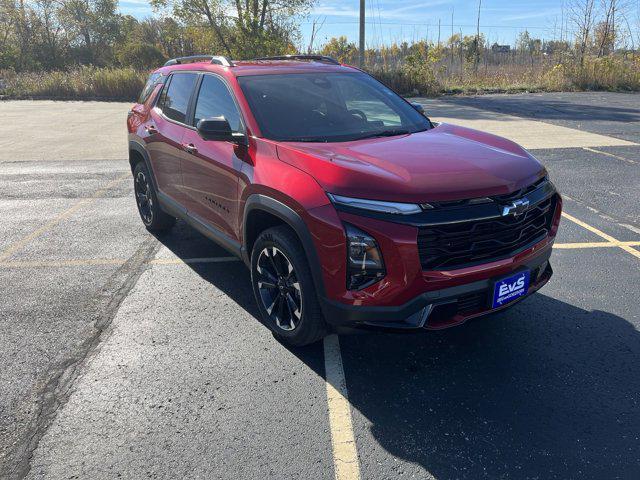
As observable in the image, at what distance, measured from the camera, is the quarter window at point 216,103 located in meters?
3.79

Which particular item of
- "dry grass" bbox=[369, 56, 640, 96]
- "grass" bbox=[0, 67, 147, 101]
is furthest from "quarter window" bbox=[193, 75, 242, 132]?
"grass" bbox=[0, 67, 147, 101]

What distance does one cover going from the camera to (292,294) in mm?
3268

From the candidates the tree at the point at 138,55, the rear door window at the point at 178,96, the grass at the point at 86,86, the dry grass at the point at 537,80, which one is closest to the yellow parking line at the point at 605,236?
the rear door window at the point at 178,96

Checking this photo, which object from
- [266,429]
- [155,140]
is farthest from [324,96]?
[266,429]

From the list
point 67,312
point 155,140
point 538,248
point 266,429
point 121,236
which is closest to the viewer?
point 266,429

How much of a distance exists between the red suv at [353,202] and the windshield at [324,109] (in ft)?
0.04

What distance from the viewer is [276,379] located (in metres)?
3.11

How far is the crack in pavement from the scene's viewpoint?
8.27ft

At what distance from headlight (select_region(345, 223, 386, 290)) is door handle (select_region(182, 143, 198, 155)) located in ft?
6.49

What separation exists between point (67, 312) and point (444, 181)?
3.01 meters

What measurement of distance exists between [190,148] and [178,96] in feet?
2.82

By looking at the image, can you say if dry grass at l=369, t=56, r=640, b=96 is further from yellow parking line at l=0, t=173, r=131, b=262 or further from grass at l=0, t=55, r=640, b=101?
yellow parking line at l=0, t=173, r=131, b=262

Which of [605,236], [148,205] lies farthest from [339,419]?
[605,236]

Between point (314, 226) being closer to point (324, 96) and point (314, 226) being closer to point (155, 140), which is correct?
point (324, 96)
